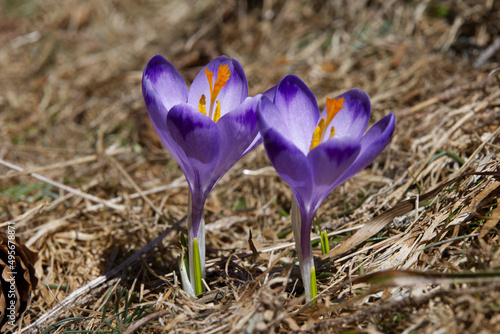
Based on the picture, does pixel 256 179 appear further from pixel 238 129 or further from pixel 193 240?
pixel 238 129

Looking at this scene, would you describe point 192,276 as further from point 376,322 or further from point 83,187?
point 83,187

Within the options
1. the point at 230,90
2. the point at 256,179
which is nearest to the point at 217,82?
the point at 230,90

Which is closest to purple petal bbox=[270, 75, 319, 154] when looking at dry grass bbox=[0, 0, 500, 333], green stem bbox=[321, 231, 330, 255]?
green stem bbox=[321, 231, 330, 255]

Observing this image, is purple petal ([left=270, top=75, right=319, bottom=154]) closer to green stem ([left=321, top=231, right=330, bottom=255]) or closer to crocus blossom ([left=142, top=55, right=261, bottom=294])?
crocus blossom ([left=142, top=55, right=261, bottom=294])

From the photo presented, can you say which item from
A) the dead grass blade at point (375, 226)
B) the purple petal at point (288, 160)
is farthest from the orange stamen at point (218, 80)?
the dead grass blade at point (375, 226)

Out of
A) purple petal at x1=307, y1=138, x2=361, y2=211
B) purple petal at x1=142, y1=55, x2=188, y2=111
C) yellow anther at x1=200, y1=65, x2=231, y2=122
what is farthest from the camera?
purple petal at x1=142, y1=55, x2=188, y2=111

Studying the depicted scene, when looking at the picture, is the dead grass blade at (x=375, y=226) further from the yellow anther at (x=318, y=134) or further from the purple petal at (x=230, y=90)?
the purple petal at (x=230, y=90)
